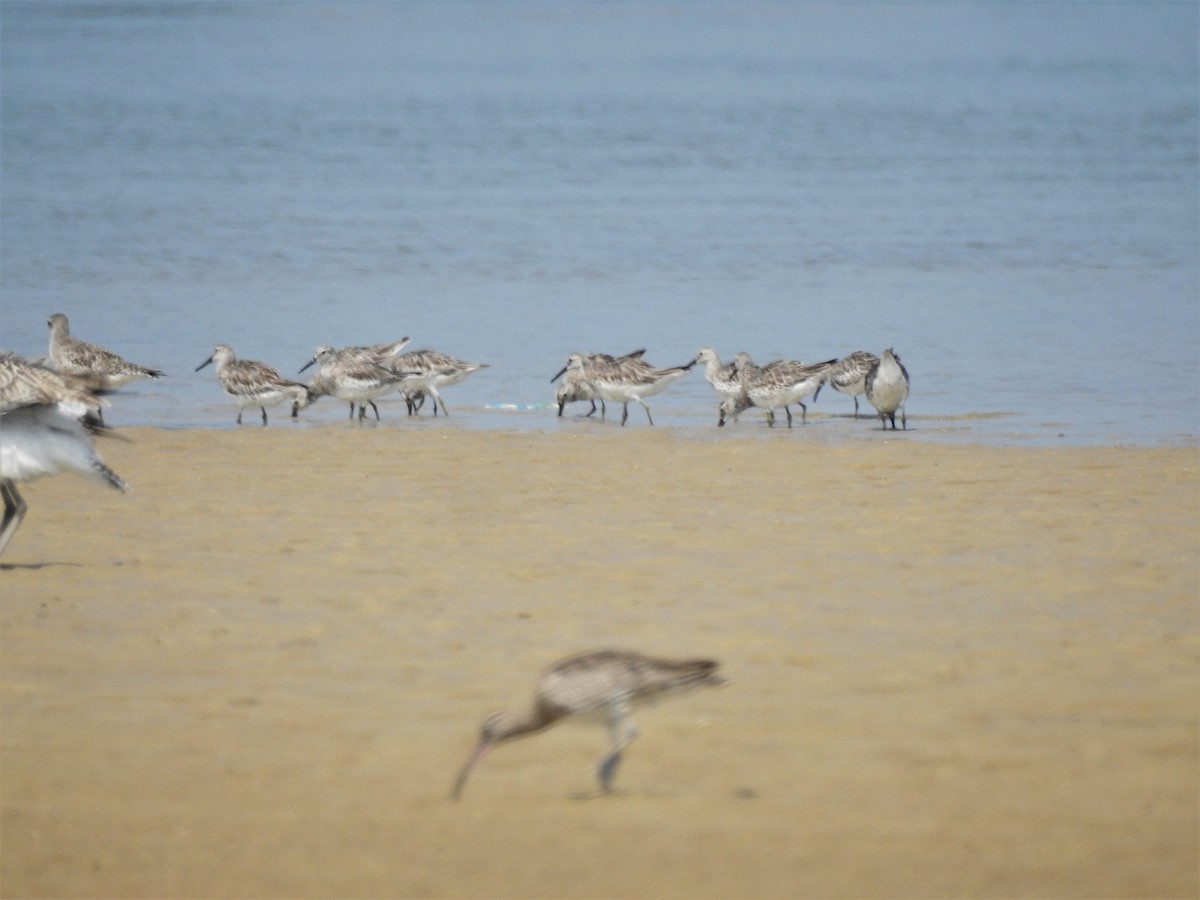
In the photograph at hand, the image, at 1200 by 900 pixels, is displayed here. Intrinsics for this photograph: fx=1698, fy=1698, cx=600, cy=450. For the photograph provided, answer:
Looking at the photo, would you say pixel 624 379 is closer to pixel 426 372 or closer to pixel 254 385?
pixel 426 372

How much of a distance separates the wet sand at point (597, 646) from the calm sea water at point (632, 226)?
5.32 m

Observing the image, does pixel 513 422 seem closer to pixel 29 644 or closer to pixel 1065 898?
pixel 29 644

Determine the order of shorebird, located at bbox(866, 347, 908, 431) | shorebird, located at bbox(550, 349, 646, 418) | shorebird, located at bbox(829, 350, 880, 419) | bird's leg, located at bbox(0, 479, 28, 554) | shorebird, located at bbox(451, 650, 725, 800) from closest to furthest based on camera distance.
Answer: shorebird, located at bbox(451, 650, 725, 800) < bird's leg, located at bbox(0, 479, 28, 554) < shorebird, located at bbox(866, 347, 908, 431) < shorebird, located at bbox(829, 350, 880, 419) < shorebird, located at bbox(550, 349, 646, 418)

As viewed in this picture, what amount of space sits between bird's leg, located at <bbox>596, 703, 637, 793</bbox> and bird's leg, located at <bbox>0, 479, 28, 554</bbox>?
456 cm

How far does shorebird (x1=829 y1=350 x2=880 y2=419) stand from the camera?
16.4 meters

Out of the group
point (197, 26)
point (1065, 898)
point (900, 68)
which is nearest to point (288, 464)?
point (1065, 898)

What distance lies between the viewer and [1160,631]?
757 cm

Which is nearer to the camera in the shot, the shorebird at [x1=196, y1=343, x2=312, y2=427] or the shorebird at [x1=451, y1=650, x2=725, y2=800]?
the shorebird at [x1=451, y1=650, x2=725, y2=800]

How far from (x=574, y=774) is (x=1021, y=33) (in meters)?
122

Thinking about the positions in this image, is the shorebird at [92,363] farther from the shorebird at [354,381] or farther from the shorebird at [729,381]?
the shorebird at [729,381]

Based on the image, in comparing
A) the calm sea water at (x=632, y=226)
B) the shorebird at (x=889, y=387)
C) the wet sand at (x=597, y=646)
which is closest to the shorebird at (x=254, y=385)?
the calm sea water at (x=632, y=226)

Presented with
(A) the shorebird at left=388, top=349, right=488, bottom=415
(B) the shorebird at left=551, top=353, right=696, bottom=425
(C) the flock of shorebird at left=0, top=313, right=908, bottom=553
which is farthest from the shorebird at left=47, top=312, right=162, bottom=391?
(B) the shorebird at left=551, top=353, right=696, bottom=425

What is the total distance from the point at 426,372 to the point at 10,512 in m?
8.09

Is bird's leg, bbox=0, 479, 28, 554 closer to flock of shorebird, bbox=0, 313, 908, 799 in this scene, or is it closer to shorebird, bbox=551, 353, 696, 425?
flock of shorebird, bbox=0, 313, 908, 799
